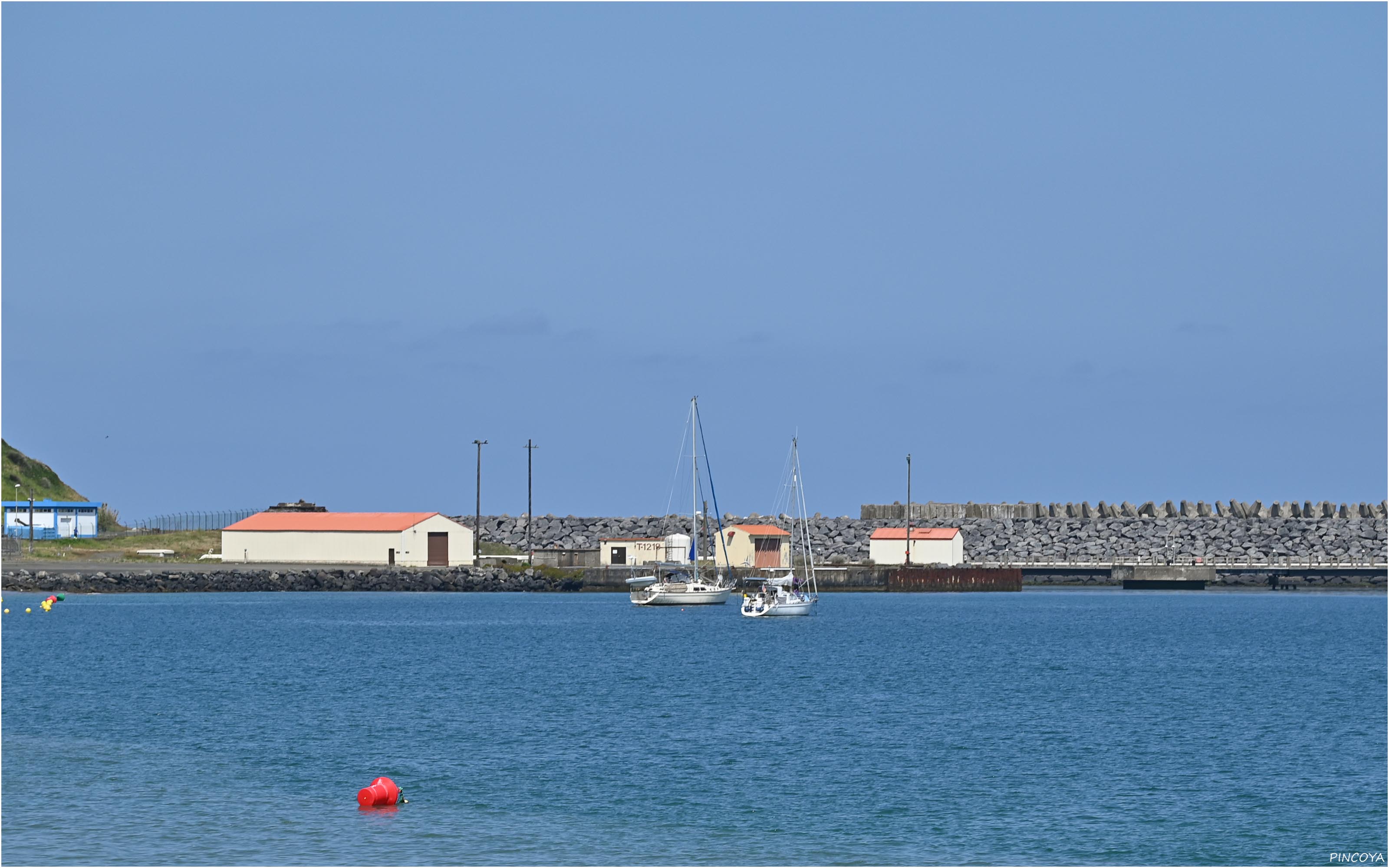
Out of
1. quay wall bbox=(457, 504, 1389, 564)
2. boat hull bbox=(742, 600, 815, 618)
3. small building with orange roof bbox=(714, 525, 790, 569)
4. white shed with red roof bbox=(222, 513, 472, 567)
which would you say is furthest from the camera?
quay wall bbox=(457, 504, 1389, 564)

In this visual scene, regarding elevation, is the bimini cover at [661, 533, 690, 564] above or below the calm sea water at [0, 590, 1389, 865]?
above

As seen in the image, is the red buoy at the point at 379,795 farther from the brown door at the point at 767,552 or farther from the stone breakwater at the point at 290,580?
the brown door at the point at 767,552

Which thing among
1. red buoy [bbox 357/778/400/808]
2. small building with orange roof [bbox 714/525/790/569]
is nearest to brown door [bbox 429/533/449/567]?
small building with orange roof [bbox 714/525/790/569]

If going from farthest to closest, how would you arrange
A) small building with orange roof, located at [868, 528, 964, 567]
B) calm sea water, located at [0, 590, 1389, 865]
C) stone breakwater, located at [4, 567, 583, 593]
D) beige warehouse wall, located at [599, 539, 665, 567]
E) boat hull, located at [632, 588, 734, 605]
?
small building with orange roof, located at [868, 528, 964, 567], beige warehouse wall, located at [599, 539, 665, 567], stone breakwater, located at [4, 567, 583, 593], boat hull, located at [632, 588, 734, 605], calm sea water, located at [0, 590, 1389, 865]

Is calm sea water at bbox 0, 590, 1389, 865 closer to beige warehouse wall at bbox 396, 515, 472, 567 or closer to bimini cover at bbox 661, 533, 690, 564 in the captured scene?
beige warehouse wall at bbox 396, 515, 472, 567

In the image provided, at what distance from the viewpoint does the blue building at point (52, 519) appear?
12425 cm

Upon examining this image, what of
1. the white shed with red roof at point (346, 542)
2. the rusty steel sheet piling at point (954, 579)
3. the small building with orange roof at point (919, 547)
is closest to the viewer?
the white shed with red roof at point (346, 542)

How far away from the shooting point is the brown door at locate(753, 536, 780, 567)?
123 m

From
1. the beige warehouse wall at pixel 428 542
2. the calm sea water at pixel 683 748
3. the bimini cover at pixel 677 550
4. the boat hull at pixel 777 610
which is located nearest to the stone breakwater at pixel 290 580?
the beige warehouse wall at pixel 428 542

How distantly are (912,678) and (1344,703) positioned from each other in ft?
41.9

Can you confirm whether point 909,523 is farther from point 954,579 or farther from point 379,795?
point 379,795

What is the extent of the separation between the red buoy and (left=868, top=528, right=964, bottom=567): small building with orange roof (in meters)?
104

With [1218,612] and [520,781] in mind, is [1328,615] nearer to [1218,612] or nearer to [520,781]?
[1218,612]

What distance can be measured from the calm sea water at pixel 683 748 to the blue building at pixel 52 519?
55253 millimetres
